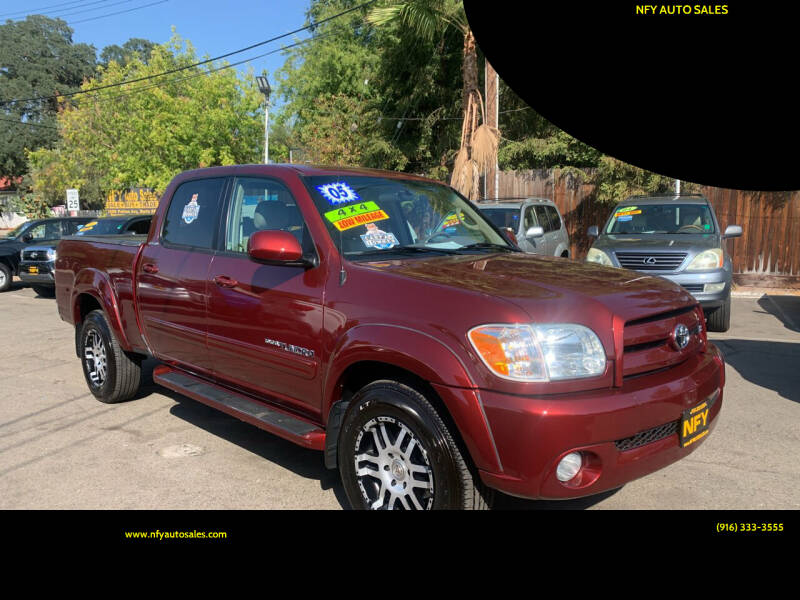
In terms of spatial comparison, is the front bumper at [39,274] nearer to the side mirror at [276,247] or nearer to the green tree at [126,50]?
the side mirror at [276,247]

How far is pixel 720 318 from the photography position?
28.2ft

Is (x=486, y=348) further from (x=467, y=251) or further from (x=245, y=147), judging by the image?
(x=245, y=147)

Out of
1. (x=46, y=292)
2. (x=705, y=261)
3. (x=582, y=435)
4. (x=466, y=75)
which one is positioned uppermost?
(x=466, y=75)

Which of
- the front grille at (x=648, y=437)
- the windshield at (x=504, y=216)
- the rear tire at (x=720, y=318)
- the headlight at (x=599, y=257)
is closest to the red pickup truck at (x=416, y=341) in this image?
the front grille at (x=648, y=437)

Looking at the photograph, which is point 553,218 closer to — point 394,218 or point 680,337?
point 394,218

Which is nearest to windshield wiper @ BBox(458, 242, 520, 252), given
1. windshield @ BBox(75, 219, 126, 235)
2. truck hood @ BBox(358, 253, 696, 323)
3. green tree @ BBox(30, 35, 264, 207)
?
truck hood @ BBox(358, 253, 696, 323)

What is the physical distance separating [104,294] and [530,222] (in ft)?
23.6

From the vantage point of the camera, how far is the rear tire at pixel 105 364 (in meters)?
5.51

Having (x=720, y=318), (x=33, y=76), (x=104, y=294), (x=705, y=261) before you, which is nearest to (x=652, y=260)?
(x=705, y=261)

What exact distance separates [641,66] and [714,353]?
309cm

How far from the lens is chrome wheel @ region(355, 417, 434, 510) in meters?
2.97

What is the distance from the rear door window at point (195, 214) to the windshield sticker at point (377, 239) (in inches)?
50.9

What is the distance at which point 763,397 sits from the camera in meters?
5.70

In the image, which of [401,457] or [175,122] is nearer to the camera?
[401,457]
